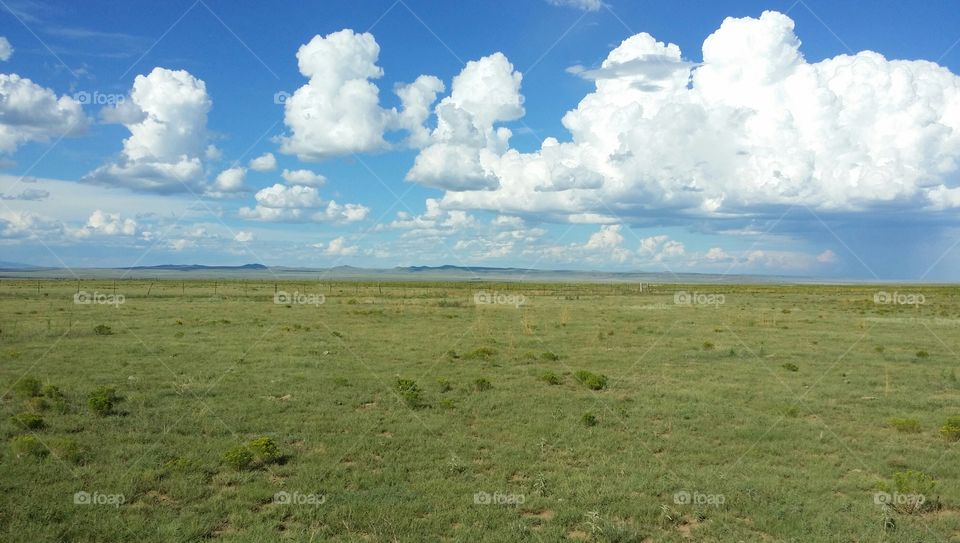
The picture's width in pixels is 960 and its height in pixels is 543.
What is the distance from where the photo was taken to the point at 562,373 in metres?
22.3

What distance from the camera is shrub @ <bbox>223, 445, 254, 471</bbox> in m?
11.3

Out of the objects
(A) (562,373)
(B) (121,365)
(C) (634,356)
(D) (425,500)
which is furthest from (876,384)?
(B) (121,365)

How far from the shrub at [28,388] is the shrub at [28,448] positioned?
4.99 m

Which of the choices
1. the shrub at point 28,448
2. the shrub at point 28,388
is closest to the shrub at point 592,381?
the shrub at point 28,448

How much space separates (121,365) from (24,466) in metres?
11.8

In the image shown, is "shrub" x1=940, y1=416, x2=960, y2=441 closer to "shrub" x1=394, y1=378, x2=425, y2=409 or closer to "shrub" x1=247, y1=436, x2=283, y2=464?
"shrub" x1=394, y1=378, x2=425, y2=409

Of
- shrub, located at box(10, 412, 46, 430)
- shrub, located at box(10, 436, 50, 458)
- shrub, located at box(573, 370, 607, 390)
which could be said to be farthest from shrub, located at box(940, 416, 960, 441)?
shrub, located at box(10, 412, 46, 430)

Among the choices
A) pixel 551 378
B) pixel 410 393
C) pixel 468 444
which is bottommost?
pixel 468 444

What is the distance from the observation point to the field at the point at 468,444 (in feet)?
30.6

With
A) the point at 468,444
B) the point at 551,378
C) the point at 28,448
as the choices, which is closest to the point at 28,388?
the point at 28,448

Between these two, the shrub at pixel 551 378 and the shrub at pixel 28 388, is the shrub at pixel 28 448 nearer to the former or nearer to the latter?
the shrub at pixel 28 388

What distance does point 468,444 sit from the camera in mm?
13359

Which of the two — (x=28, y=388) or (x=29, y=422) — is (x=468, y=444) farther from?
(x=28, y=388)

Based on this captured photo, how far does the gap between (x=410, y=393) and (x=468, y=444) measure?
3.97 metres
